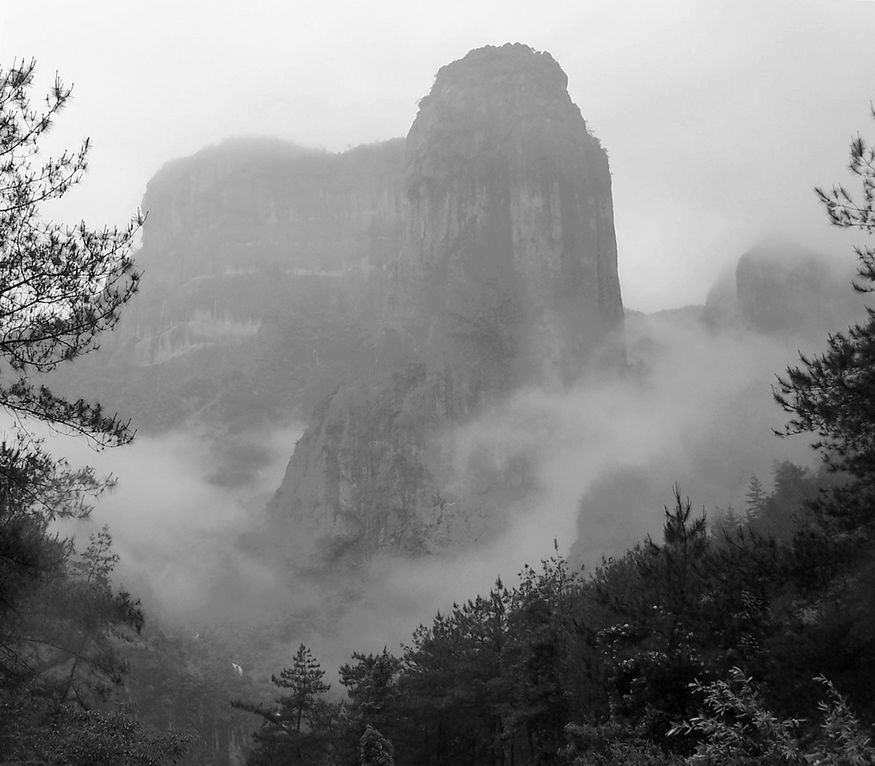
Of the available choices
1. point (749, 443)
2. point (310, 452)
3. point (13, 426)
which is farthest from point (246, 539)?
point (13, 426)

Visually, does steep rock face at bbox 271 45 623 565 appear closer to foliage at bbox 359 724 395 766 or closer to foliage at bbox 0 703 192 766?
foliage at bbox 359 724 395 766

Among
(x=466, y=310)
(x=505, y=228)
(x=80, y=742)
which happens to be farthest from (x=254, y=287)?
(x=80, y=742)

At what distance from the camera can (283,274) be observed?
176m

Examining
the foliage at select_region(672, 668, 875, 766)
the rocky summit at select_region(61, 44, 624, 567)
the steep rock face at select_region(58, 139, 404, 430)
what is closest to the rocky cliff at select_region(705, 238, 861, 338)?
the rocky summit at select_region(61, 44, 624, 567)

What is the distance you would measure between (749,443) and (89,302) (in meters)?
99.6

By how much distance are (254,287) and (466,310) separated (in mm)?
71296

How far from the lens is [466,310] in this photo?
117 meters

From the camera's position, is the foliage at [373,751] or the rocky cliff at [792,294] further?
the rocky cliff at [792,294]

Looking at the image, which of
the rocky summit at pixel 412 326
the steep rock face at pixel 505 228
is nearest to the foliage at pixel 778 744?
the rocky summit at pixel 412 326

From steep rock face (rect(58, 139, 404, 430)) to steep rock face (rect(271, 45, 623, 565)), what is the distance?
30.2 m

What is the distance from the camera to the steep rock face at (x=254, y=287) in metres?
166

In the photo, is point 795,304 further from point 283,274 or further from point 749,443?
point 283,274

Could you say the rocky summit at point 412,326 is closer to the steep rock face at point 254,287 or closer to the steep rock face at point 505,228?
the steep rock face at point 505,228

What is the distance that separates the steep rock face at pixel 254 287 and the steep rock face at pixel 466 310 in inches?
1187
